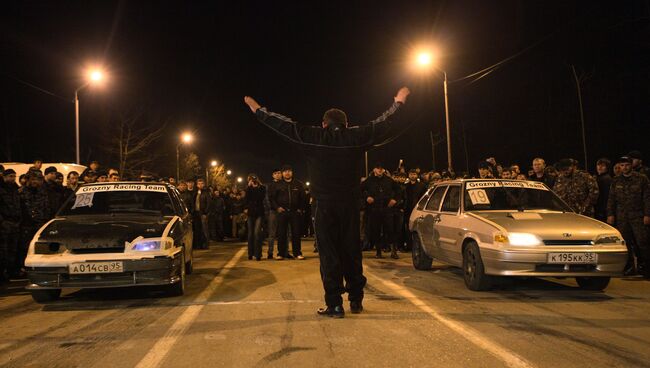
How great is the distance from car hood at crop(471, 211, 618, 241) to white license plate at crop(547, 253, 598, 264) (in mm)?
213

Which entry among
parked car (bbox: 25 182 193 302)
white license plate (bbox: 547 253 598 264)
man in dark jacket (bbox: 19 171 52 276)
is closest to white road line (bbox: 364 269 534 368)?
white license plate (bbox: 547 253 598 264)

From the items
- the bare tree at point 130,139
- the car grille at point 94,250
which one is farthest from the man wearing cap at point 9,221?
the bare tree at point 130,139

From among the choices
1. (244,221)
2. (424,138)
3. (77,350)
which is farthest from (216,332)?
(424,138)

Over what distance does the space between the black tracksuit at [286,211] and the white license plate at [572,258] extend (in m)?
6.51

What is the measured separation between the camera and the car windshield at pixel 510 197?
28.9 ft

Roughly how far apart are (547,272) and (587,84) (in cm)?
4116

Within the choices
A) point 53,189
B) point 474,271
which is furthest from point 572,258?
point 53,189

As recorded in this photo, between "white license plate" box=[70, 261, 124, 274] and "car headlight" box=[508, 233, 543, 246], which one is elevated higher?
"car headlight" box=[508, 233, 543, 246]

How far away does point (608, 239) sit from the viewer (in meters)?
7.50

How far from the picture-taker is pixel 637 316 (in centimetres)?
623

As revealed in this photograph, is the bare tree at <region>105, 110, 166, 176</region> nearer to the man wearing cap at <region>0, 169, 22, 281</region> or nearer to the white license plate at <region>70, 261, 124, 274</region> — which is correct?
the man wearing cap at <region>0, 169, 22, 281</region>

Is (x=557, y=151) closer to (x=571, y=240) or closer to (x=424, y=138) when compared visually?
(x=424, y=138)

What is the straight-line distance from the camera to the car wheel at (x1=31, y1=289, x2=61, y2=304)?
734 centimetres

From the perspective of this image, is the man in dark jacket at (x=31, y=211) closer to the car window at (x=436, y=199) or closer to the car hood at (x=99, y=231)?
the car hood at (x=99, y=231)
